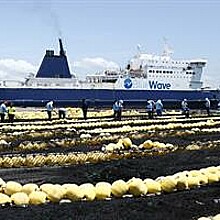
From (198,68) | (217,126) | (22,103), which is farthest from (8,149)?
(198,68)

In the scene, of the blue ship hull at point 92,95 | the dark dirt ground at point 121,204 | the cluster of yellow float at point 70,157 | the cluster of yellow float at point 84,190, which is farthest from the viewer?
the blue ship hull at point 92,95

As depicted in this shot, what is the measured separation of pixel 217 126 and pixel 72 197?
1731cm

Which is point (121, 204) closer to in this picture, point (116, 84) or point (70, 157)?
point (70, 157)

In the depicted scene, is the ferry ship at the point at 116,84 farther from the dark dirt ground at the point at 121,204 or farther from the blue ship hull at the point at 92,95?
the dark dirt ground at the point at 121,204

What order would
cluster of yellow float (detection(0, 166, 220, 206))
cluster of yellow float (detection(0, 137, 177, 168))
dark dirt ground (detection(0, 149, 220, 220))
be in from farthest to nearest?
cluster of yellow float (detection(0, 137, 177, 168)) → cluster of yellow float (detection(0, 166, 220, 206)) → dark dirt ground (detection(0, 149, 220, 220))

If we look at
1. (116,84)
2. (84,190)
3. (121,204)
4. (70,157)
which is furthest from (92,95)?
(121,204)

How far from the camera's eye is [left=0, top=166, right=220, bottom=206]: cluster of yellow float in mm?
7731

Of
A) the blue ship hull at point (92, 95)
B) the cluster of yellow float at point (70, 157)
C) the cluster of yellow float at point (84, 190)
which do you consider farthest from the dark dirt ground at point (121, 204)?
the blue ship hull at point (92, 95)

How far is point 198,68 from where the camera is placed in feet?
204

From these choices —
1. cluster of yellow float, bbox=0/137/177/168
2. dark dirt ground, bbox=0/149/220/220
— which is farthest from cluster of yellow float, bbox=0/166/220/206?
cluster of yellow float, bbox=0/137/177/168

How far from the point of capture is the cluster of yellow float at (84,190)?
25.4 feet

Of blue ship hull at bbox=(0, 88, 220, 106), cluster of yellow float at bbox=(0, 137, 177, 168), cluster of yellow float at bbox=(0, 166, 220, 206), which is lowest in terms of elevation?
blue ship hull at bbox=(0, 88, 220, 106)

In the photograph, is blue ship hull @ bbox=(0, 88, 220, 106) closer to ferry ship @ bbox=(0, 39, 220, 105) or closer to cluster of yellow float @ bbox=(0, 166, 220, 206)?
ferry ship @ bbox=(0, 39, 220, 105)

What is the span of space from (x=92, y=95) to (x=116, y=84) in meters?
6.50
